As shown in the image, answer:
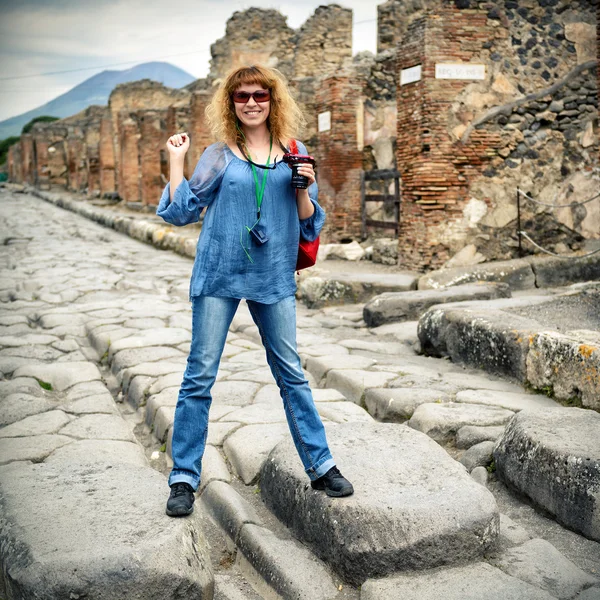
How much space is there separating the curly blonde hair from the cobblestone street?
4.09 ft

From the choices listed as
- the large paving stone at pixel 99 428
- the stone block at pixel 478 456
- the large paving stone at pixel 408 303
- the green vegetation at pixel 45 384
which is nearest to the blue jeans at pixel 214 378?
the stone block at pixel 478 456

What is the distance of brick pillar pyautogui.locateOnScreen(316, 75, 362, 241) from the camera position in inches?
439

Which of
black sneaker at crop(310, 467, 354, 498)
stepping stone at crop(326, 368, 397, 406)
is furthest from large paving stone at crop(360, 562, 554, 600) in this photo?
stepping stone at crop(326, 368, 397, 406)

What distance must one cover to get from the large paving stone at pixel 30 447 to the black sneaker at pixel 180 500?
3.79 ft

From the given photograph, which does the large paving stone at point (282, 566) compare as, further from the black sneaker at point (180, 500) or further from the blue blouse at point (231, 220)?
the blue blouse at point (231, 220)

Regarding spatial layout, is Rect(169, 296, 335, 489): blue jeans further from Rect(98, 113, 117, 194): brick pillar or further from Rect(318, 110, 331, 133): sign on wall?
Rect(98, 113, 117, 194): brick pillar

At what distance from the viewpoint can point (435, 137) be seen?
27.1 feet

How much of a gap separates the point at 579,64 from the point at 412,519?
739 cm

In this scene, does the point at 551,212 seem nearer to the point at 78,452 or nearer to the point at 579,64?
the point at 579,64

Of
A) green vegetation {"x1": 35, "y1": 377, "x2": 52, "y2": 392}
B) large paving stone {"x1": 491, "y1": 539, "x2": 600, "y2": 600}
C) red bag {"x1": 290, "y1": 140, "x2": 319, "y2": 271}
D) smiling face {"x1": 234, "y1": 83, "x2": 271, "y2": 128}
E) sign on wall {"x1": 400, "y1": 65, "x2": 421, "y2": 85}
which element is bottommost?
green vegetation {"x1": 35, "y1": 377, "x2": 52, "y2": 392}

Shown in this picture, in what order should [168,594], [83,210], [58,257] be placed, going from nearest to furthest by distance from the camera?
[168,594] → [58,257] → [83,210]

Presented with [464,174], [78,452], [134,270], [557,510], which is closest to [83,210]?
[134,270]

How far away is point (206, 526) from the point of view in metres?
2.83

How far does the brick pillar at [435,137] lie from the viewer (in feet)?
26.7
